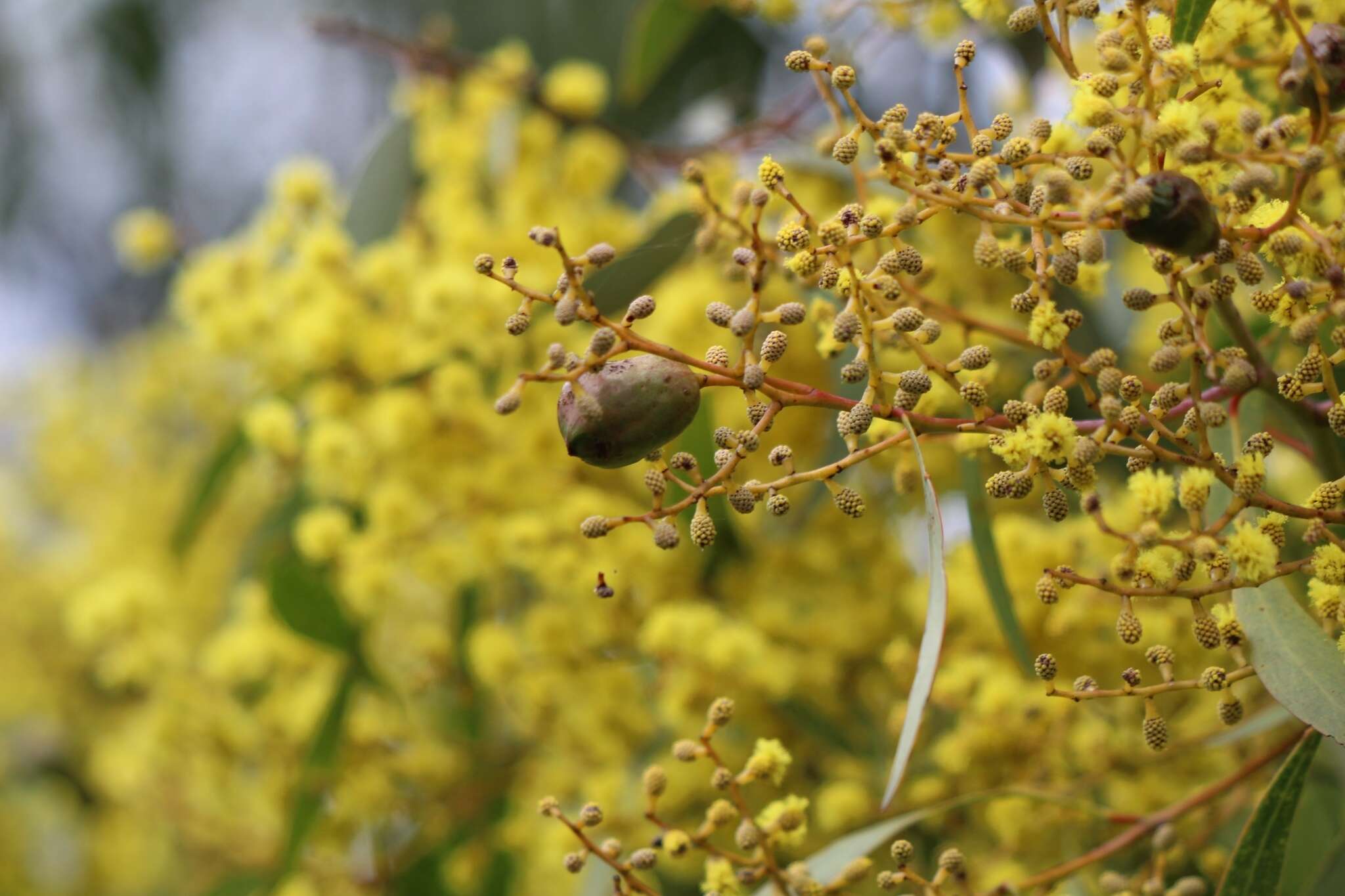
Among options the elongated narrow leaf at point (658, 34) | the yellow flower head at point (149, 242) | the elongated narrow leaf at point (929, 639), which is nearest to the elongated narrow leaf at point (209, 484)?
the yellow flower head at point (149, 242)

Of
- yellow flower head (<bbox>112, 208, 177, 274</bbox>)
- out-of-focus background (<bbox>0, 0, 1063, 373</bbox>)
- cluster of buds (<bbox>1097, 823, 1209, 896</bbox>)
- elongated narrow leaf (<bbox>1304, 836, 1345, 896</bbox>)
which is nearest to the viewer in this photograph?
cluster of buds (<bbox>1097, 823, 1209, 896</bbox>)

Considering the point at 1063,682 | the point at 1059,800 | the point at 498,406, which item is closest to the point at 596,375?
the point at 498,406

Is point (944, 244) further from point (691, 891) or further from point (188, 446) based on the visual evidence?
point (188, 446)

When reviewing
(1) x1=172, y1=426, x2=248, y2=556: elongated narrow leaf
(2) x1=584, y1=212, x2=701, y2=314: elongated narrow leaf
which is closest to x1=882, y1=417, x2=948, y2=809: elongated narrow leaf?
(2) x1=584, y1=212, x2=701, y2=314: elongated narrow leaf

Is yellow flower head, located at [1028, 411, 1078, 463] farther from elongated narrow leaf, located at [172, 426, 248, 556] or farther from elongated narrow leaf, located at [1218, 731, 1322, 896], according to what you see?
elongated narrow leaf, located at [172, 426, 248, 556]

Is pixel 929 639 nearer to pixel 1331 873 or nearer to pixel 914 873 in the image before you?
pixel 914 873

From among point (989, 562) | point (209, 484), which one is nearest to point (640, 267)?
point (989, 562)
